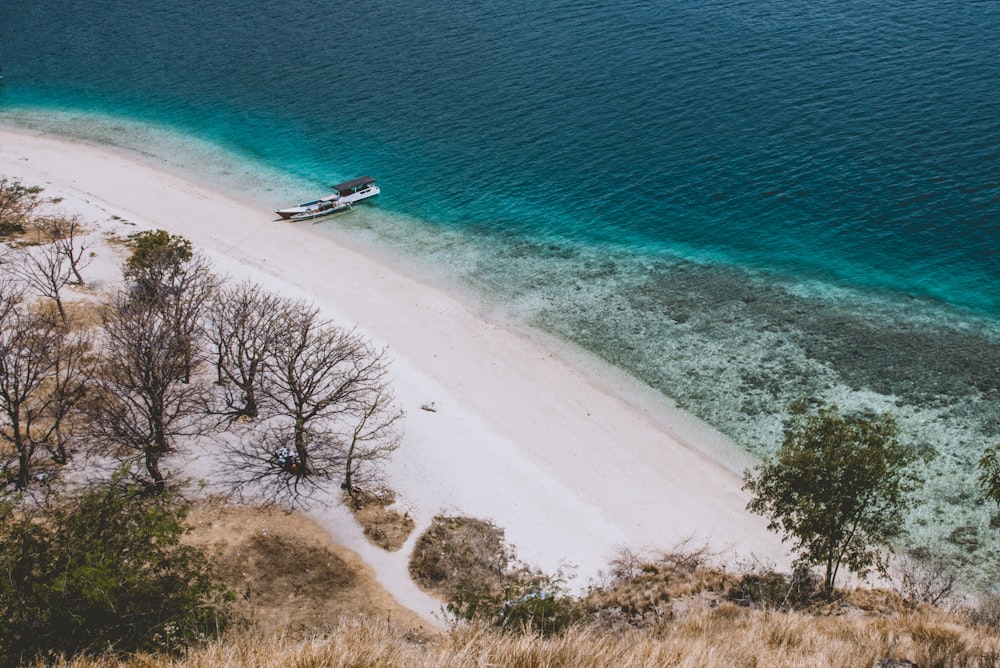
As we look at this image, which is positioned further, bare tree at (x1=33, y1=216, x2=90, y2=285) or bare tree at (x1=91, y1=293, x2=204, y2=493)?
bare tree at (x1=33, y1=216, x2=90, y2=285)

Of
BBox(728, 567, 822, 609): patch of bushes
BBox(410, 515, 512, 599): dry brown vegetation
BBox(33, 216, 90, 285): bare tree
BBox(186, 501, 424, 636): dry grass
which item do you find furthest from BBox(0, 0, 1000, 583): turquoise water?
BBox(186, 501, 424, 636): dry grass

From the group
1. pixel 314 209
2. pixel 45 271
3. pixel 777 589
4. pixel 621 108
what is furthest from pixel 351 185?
pixel 777 589

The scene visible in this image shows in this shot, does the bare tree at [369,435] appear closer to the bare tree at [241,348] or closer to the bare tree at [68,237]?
the bare tree at [241,348]

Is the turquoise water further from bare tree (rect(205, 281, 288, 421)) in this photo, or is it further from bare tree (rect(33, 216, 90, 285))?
bare tree (rect(205, 281, 288, 421))

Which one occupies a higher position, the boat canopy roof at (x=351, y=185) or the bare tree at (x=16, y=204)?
the boat canopy roof at (x=351, y=185)

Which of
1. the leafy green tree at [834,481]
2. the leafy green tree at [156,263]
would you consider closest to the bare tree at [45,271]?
the leafy green tree at [156,263]

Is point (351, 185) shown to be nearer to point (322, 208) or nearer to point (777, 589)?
point (322, 208)
